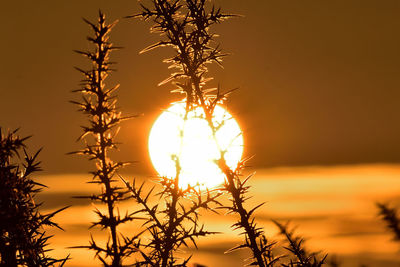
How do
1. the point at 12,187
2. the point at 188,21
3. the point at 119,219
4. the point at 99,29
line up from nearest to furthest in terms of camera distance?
the point at 12,187 → the point at 119,219 → the point at 99,29 → the point at 188,21

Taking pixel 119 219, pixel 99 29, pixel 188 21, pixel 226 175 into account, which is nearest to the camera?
pixel 119 219

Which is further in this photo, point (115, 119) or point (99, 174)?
point (115, 119)

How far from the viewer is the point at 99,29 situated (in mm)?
4492

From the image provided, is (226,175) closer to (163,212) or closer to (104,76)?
(163,212)

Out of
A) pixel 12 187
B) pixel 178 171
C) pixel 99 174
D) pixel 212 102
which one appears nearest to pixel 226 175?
pixel 212 102

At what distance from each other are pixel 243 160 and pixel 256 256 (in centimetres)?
94

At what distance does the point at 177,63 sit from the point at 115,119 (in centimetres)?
130

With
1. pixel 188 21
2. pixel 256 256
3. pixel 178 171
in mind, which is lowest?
pixel 256 256

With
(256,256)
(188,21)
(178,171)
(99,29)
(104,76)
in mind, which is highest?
(188,21)

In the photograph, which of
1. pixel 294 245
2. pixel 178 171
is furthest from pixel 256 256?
pixel 178 171

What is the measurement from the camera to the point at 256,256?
4758 mm

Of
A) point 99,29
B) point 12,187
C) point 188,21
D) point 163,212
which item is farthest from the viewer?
point 188,21

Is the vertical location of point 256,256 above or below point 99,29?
below

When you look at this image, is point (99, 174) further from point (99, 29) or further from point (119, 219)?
point (99, 29)
